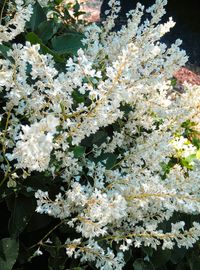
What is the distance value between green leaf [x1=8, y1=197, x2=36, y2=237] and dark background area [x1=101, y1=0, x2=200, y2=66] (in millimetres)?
6661

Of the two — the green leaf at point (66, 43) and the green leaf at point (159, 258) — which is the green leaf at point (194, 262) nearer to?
the green leaf at point (159, 258)

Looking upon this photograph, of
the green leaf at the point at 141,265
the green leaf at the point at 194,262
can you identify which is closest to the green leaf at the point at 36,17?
the green leaf at the point at 141,265

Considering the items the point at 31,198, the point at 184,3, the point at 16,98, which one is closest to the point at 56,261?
Answer: the point at 31,198

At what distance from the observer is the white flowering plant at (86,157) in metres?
1.37

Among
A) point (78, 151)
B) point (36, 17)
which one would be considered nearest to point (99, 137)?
point (78, 151)

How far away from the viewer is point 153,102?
6.38ft

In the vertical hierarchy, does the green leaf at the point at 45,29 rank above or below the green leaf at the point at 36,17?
below

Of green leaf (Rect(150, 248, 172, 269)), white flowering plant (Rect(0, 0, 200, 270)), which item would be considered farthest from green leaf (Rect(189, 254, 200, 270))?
green leaf (Rect(150, 248, 172, 269))

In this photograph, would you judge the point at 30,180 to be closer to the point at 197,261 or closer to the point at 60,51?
the point at 60,51

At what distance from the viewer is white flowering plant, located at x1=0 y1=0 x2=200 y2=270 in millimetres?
1370

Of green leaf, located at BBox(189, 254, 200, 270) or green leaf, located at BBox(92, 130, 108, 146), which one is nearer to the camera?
green leaf, located at BBox(92, 130, 108, 146)

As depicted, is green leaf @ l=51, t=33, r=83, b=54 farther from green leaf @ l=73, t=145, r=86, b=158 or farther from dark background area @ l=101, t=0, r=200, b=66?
dark background area @ l=101, t=0, r=200, b=66

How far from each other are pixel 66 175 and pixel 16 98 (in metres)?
0.35

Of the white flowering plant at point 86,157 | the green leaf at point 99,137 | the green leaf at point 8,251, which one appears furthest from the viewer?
the green leaf at point 99,137
